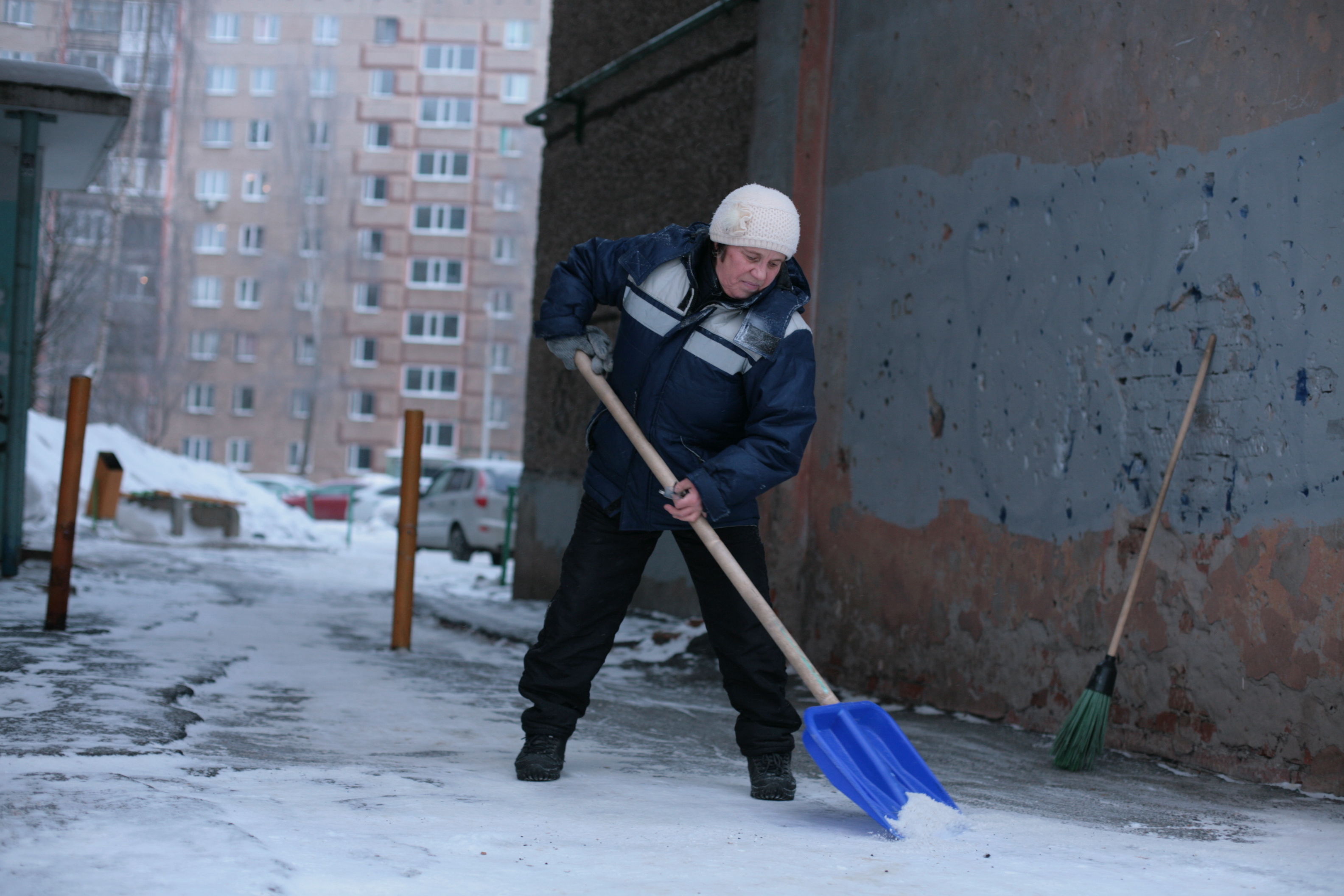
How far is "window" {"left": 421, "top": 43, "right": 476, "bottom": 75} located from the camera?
4844cm

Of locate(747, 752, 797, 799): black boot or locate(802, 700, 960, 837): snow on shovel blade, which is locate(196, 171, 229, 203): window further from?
locate(802, 700, 960, 837): snow on shovel blade

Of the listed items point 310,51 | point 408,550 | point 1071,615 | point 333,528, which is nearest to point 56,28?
point 310,51

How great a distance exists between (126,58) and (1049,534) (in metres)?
42.8

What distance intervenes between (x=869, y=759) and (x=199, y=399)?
46761 millimetres

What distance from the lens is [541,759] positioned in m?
3.25

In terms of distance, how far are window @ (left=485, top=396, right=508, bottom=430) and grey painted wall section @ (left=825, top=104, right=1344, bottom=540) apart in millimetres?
40587

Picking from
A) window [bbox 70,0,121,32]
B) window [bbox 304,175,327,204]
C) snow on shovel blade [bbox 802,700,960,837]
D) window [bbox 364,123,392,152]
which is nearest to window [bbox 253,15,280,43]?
window [bbox 364,123,392,152]

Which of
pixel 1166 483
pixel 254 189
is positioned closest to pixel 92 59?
pixel 254 189

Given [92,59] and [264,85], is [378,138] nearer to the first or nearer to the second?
[264,85]

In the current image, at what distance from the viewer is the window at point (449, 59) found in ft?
159

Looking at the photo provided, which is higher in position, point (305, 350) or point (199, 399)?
point (305, 350)

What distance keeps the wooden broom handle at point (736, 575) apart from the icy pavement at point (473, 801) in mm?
315

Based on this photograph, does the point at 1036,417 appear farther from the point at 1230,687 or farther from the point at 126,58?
the point at 126,58

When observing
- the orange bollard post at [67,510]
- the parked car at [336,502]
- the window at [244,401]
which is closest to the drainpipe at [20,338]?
the orange bollard post at [67,510]
